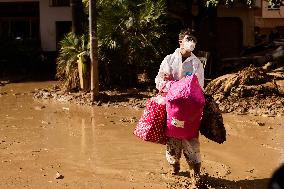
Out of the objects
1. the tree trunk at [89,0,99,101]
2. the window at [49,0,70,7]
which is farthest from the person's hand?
the window at [49,0,70,7]

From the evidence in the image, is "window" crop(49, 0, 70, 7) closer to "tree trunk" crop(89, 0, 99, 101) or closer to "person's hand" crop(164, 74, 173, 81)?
"tree trunk" crop(89, 0, 99, 101)

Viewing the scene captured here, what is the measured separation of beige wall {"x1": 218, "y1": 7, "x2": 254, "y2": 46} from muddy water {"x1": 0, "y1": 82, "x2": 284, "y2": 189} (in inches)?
463

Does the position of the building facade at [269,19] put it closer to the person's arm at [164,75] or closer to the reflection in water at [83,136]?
the reflection in water at [83,136]

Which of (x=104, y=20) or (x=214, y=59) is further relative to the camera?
(x=214, y=59)

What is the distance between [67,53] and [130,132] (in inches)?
203

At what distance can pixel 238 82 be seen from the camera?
1079 cm

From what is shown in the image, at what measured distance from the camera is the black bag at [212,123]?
4895 millimetres

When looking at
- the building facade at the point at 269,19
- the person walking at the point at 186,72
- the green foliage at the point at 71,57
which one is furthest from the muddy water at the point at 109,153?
the building facade at the point at 269,19

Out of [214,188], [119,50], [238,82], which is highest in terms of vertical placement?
[119,50]

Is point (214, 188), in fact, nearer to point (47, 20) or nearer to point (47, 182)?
point (47, 182)

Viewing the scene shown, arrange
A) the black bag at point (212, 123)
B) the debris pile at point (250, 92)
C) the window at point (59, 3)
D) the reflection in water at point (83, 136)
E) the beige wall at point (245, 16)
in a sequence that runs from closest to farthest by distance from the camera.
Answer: the black bag at point (212, 123)
the reflection in water at point (83, 136)
the debris pile at point (250, 92)
the beige wall at point (245, 16)
the window at point (59, 3)

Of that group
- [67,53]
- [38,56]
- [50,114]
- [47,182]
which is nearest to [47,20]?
[38,56]

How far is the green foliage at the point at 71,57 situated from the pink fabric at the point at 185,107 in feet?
25.5

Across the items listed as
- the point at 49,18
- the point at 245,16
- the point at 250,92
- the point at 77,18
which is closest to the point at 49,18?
the point at 49,18
